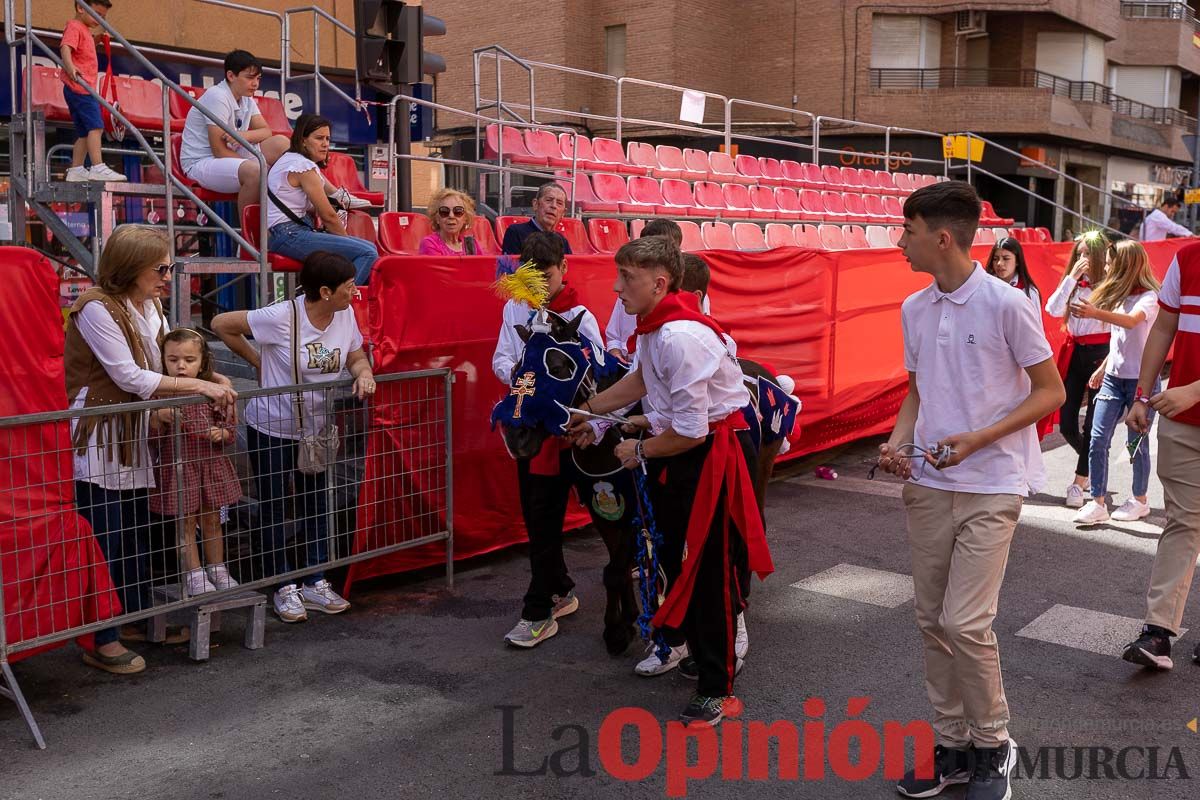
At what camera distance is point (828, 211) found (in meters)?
18.8

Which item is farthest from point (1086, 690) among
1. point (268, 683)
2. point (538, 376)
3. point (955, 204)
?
point (268, 683)

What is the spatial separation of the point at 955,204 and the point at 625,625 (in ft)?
8.41

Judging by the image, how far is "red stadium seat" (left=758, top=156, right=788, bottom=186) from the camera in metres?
19.0

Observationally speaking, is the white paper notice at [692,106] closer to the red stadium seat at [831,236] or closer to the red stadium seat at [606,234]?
the red stadium seat at [831,236]

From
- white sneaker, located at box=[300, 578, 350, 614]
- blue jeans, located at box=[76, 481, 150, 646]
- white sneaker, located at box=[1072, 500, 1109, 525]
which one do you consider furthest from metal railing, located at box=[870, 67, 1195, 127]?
blue jeans, located at box=[76, 481, 150, 646]

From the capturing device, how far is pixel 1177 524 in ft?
16.3

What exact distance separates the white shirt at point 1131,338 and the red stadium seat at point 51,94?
28.7ft

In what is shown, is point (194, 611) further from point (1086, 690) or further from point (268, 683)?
point (1086, 690)

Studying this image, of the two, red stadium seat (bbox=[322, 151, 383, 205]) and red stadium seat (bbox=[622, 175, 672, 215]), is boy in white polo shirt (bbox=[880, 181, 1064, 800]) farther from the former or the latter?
red stadium seat (bbox=[622, 175, 672, 215])

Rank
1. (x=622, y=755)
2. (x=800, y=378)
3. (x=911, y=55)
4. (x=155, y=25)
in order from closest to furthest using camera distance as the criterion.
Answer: (x=622, y=755) < (x=800, y=378) < (x=155, y=25) < (x=911, y=55)

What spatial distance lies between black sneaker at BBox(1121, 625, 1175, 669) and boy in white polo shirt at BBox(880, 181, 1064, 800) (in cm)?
149

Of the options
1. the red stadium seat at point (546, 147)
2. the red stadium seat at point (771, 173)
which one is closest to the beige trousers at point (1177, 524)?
the red stadium seat at point (546, 147)

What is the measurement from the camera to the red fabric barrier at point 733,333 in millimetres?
6094

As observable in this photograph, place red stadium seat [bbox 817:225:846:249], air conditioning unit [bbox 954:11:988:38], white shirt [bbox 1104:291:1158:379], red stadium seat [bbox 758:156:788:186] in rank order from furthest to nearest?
1. air conditioning unit [bbox 954:11:988:38]
2. red stadium seat [bbox 758:156:788:186]
3. red stadium seat [bbox 817:225:846:249]
4. white shirt [bbox 1104:291:1158:379]
